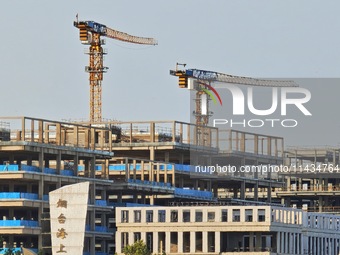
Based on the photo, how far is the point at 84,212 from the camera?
183 metres

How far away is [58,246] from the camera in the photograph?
183500 millimetres

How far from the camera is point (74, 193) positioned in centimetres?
18200

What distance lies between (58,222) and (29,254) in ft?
37.4

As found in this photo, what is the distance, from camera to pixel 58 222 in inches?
7185

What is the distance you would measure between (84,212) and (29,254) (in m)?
12.7

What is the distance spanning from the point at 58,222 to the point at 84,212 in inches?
112

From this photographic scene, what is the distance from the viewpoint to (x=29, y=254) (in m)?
192

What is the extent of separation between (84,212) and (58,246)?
4.53 m

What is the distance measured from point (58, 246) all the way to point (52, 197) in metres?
5.19

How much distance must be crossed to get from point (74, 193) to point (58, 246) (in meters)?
5.98

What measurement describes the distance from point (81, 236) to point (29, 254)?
439 inches

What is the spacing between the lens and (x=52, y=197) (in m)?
183

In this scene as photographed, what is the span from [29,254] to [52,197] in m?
12.3
